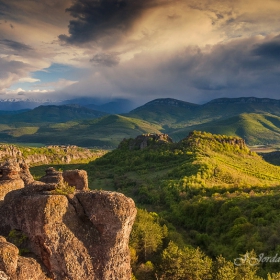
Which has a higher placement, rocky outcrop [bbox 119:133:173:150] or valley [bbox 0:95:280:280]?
rocky outcrop [bbox 119:133:173:150]

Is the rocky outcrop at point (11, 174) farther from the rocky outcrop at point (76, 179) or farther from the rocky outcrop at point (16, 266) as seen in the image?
the rocky outcrop at point (16, 266)

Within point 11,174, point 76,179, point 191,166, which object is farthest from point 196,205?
point 11,174

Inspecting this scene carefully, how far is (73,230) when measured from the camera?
72.9 feet

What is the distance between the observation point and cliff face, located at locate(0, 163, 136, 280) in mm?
21391

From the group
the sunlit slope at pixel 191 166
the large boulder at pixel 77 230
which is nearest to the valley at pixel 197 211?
the sunlit slope at pixel 191 166

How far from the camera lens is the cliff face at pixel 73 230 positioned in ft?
70.2

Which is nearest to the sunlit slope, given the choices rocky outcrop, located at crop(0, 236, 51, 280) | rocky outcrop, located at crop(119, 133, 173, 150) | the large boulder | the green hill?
the green hill

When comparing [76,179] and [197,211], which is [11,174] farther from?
[197,211]

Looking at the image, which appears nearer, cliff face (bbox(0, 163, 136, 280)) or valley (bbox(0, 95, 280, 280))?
cliff face (bbox(0, 163, 136, 280))

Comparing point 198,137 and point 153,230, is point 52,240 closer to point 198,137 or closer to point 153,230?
point 153,230

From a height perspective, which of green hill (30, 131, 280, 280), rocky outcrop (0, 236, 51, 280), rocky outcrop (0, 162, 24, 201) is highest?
rocky outcrop (0, 162, 24, 201)

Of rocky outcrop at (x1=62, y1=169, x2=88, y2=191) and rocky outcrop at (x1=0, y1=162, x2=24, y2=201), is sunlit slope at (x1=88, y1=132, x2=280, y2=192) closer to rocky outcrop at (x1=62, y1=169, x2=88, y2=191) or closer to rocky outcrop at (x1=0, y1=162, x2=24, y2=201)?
rocky outcrop at (x1=62, y1=169, x2=88, y2=191)

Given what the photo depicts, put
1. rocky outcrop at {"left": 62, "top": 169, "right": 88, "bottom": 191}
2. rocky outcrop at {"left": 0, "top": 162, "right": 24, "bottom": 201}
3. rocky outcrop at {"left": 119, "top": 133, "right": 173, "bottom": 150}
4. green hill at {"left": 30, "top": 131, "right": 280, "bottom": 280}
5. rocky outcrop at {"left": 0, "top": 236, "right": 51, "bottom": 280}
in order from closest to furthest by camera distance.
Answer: rocky outcrop at {"left": 0, "top": 236, "right": 51, "bottom": 280}
rocky outcrop at {"left": 0, "top": 162, "right": 24, "bottom": 201}
green hill at {"left": 30, "top": 131, "right": 280, "bottom": 280}
rocky outcrop at {"left": 62, "top": 169, "right": 88, "bottom": 191}
rocky outcrop at {"left": 119, "top": 133, "right": 173, "bottom": 150}

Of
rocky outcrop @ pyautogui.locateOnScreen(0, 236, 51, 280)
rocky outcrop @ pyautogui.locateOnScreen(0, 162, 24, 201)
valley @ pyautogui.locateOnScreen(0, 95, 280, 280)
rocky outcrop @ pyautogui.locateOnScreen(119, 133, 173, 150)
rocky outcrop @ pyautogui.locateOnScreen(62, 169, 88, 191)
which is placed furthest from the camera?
rocky outcrop @ pyautogui.locateOnScreen(119, 133, 173, 150)
